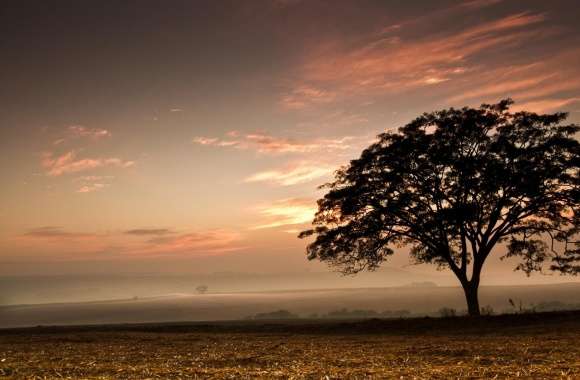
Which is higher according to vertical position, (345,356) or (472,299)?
(472,299)

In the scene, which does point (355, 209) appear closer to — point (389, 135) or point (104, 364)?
point (389, 135)

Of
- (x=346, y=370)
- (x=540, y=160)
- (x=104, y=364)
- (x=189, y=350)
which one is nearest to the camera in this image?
(x=346, y=370)

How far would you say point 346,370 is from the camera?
15.1m

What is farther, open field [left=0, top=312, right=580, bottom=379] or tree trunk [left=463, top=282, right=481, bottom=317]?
tree trunk [left=463, top=282, right=481, bottom=317]

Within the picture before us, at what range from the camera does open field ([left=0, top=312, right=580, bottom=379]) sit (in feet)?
48.2

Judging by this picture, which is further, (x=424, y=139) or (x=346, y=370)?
(x=424, y=139)

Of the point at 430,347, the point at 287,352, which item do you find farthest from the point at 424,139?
the point at 287,352

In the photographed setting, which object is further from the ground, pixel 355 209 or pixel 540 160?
pixel 540 160

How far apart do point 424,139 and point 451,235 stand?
8.77 m

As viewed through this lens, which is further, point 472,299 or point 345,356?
point 472,299

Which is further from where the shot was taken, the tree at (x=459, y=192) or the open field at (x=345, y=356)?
the tree at (x=459, y=192)

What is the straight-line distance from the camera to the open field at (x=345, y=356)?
14.7 metres

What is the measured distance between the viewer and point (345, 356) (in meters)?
19.5

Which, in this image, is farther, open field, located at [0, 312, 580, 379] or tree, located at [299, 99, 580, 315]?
tree, located at [299, 99, 580, 315]
